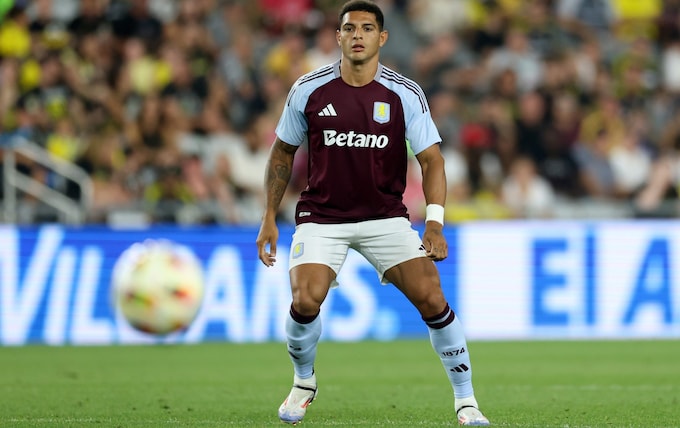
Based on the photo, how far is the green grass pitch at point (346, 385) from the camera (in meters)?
8.12

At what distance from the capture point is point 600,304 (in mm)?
15633

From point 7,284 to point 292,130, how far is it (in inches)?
315

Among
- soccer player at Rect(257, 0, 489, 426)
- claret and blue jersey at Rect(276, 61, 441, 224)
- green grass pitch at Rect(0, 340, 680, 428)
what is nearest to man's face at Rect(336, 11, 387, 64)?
soccer player at Rect(257, 0, 489, 426)

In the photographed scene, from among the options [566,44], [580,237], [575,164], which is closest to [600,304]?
[580,237]

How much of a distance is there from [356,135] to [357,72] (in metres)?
0.39

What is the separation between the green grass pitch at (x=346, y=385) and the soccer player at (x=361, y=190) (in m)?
0.55

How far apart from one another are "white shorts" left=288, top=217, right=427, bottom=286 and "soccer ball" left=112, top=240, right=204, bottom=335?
5806mm

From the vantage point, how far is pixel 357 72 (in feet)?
25.2

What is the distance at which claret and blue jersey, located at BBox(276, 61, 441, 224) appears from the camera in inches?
300

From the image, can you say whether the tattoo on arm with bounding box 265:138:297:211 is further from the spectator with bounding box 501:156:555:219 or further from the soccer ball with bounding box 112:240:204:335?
the spectator with bounding box 501:156:555:219

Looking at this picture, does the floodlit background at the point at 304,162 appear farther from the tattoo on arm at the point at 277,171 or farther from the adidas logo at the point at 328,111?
the adidas logo at the point at 328,111

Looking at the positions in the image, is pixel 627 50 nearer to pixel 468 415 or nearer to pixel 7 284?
pixel 7 284

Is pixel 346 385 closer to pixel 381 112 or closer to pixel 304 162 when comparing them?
pixel 381 112

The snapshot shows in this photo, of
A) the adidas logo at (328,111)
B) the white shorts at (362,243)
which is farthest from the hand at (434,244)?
the adidas logo at (328,111)
